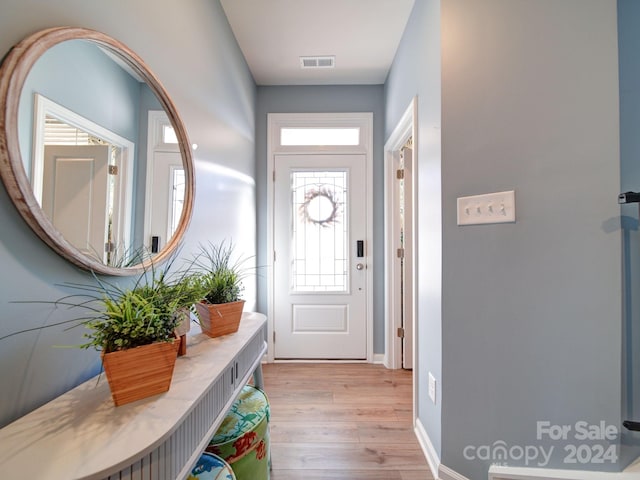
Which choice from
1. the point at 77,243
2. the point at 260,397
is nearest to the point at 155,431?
the point at 77,243

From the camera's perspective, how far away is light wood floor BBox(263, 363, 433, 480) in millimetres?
1545

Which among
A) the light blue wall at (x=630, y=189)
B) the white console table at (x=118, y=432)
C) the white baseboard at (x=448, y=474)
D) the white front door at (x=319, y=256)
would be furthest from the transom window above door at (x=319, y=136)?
the white baseboard at (x=448, y=474)

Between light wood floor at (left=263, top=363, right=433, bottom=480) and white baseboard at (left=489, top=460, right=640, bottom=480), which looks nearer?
white baseboard at (left=489, top=460, right=640, bottom=480)

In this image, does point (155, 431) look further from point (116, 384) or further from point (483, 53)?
point (483, 53)

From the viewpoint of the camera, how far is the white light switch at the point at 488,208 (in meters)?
1.33

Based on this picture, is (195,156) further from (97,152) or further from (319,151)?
(319,151)

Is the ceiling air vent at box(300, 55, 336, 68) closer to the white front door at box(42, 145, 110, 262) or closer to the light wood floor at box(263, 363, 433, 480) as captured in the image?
the white front door at box(42, 145, 110, 262)

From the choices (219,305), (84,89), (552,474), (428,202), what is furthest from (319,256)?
(84,89)

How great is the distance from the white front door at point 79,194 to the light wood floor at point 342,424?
148 cm

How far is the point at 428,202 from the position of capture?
64.2 inches

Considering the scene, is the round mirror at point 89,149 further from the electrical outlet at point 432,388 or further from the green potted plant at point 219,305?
the electrical outlet at point 432,388

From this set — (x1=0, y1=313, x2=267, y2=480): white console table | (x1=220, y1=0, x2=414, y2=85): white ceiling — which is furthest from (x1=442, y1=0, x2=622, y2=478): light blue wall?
(x1=0, y1=313, x2=267, y2=480): white console table

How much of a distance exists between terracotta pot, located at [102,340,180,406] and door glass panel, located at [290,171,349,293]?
6.86ft

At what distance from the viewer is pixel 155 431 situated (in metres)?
0.64
